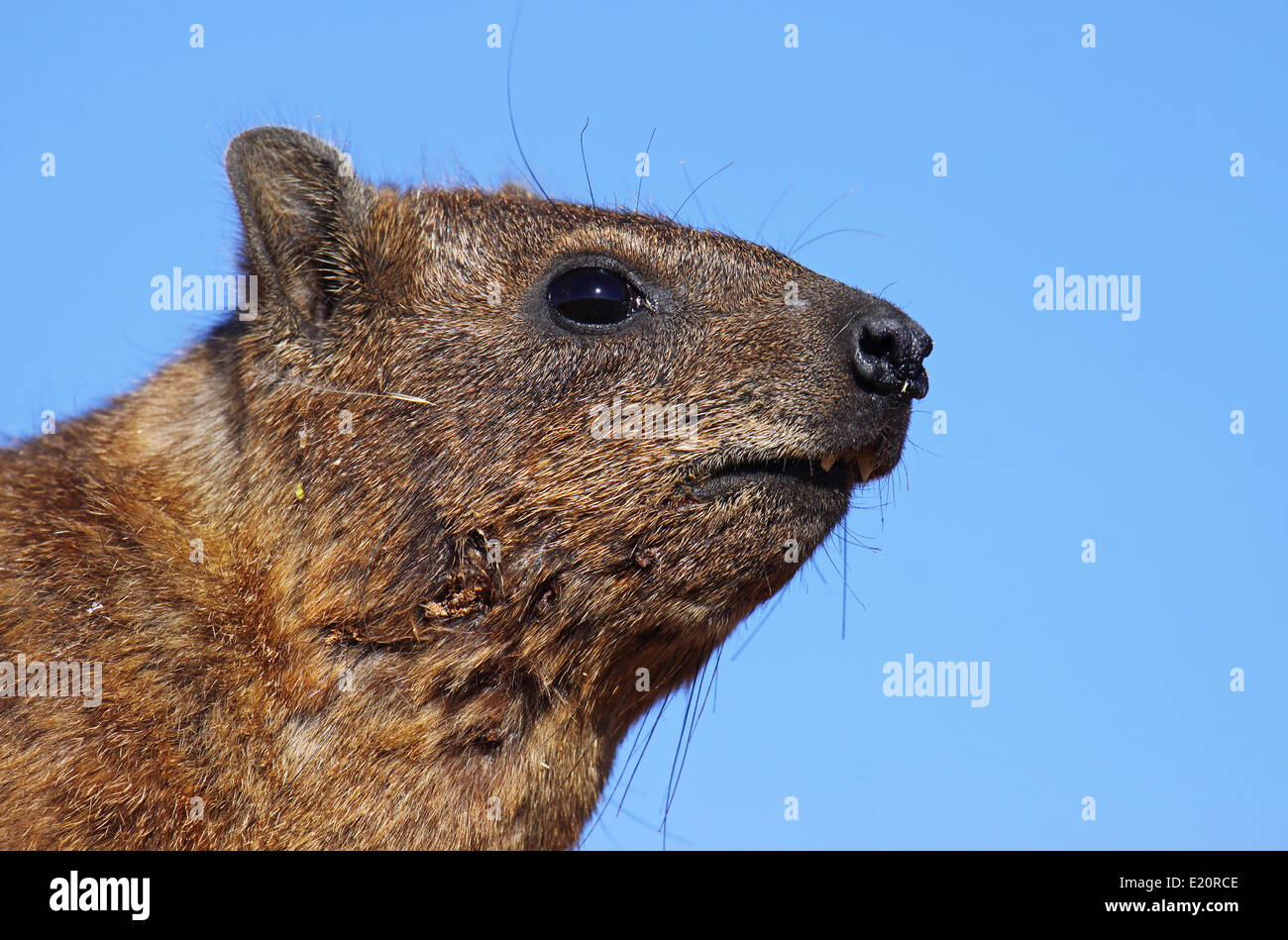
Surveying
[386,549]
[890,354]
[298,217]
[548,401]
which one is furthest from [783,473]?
[298,217]

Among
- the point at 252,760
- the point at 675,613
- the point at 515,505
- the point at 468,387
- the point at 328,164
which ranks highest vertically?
the point at 328,164

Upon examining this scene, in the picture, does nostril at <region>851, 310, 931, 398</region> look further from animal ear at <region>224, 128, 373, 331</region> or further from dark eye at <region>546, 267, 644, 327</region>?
animal ear at <region>224, 128, 373, 331</region>

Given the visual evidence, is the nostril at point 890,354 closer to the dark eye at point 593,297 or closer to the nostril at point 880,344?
the nostril at point 880,344

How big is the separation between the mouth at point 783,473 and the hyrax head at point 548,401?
15 millimetres

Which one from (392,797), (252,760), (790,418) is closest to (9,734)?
(252,760)

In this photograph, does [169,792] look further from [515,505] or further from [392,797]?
[515,505]

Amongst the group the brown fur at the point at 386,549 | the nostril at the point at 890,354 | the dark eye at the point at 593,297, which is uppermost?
the dark eye at the point at 593,297

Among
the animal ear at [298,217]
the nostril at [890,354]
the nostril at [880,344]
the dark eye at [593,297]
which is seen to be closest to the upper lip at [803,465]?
the nostril at [890,354]

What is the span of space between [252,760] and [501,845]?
1711 mm

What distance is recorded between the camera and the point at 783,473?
31.1 ft

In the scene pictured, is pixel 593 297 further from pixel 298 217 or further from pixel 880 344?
pixel 298 217

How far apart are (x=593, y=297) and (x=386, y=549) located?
2.34 m

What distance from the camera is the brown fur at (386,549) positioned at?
8750 millimetres

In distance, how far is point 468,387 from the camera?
9.51 metres
